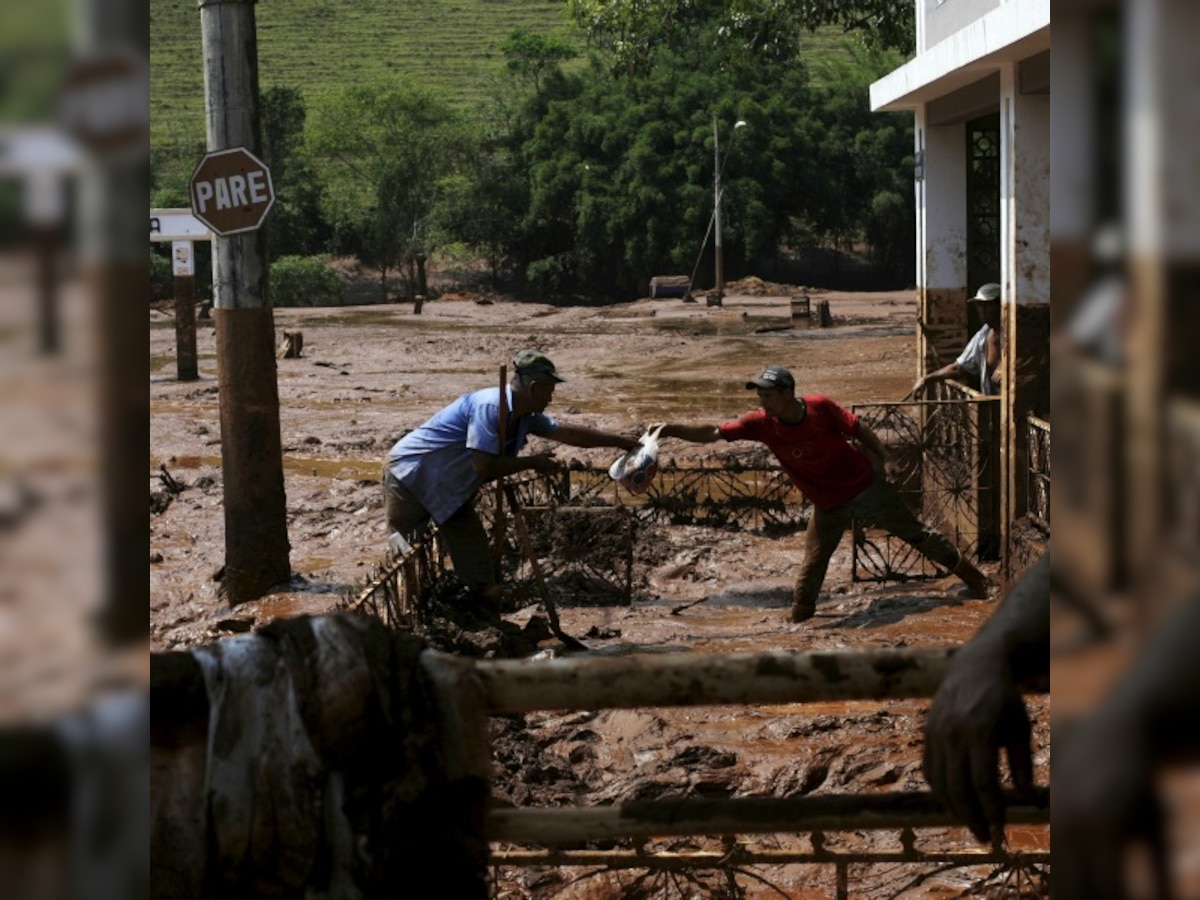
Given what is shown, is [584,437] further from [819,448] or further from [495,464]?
[819,448]

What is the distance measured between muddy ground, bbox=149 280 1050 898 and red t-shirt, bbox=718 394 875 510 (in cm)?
78

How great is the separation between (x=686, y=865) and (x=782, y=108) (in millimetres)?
42178

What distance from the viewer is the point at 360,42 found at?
8075cm

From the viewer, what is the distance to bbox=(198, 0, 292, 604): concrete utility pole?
8.03m

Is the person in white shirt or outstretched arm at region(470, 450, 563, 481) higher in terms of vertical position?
the person in white shirt

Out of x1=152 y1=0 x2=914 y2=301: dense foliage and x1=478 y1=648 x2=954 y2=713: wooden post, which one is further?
x1=152 y1=0 x2=914 y2=301: dense foliage

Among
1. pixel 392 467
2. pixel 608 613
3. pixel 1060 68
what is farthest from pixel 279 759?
pixel 608 613

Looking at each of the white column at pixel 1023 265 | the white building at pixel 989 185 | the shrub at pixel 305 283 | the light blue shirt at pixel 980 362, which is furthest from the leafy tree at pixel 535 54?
the white column at pixel 1023 265

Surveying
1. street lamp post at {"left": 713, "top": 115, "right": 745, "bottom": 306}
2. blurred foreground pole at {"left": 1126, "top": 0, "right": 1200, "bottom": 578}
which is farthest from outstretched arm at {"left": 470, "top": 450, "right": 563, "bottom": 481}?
street lamp post at {"left": 713, "top": 115, "right": 745, "bottom": 306}

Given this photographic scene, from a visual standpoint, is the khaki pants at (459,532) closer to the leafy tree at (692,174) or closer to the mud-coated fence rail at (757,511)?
the mud-coated fence rail at (757,511)

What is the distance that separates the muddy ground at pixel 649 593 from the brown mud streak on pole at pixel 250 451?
208 millimetres

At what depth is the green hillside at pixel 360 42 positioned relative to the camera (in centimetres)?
6806

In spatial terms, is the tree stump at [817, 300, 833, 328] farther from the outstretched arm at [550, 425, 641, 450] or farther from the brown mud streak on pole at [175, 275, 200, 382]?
the outstretched arm at [550, 425, 641, 450]

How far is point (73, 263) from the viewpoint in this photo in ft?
1.24
